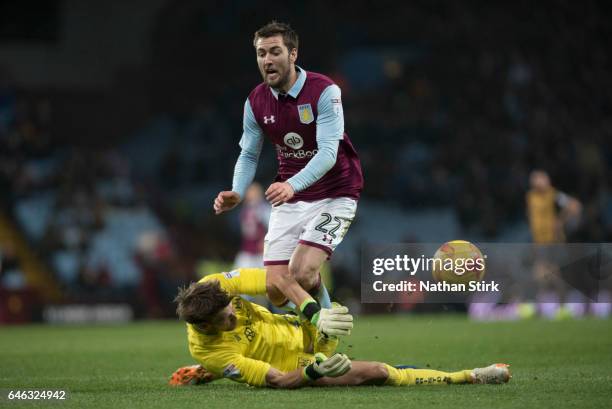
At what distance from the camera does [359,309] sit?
1834 centimetres

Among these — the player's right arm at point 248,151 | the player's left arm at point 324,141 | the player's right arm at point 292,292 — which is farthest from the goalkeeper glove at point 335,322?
the player's right arm at point 248,151

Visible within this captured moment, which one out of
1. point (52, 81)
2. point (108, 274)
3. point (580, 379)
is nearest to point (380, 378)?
point (580, 379)

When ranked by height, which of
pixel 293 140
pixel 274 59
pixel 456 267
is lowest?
pixel 456 267

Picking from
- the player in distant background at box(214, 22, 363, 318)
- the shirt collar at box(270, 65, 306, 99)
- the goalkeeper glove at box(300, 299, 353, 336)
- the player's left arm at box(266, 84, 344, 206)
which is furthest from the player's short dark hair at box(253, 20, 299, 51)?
the goalkeeper glove at box(300, 299, 353, 336)

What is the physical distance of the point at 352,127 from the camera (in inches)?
897

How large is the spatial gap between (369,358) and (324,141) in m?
2.73

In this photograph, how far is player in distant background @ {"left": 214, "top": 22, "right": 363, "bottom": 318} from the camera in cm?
658

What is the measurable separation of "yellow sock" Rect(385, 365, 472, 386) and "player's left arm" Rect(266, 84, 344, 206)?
1.32 metres

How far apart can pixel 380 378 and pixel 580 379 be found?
4.65ft

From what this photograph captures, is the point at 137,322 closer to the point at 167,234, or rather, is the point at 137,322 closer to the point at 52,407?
the point at 167,234

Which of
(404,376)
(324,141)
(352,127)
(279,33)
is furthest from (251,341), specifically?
(352,127)

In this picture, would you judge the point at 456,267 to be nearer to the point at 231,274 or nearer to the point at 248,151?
the point at 231,274

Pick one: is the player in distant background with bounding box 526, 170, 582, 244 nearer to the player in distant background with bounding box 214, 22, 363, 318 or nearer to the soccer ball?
the soccer ball

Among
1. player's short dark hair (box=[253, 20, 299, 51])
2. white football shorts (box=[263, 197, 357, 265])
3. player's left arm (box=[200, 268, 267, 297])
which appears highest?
player's short dark hair (box=[253, 20, 299, 51])
